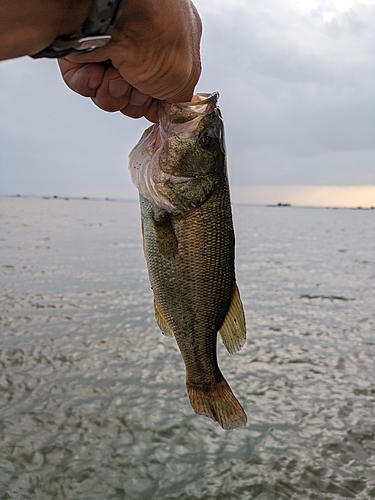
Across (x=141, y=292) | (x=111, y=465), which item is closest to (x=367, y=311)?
(x=141, y=292)

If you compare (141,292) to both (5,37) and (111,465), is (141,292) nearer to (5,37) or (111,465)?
(111,465)

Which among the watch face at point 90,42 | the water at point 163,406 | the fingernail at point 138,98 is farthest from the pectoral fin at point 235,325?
the water at point 163,406

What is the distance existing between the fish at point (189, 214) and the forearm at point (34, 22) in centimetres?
118

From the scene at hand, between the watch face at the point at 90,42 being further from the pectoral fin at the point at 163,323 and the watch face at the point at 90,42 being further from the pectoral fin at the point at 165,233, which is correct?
the pectoral fin at the point at 163,323

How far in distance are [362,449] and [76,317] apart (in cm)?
598

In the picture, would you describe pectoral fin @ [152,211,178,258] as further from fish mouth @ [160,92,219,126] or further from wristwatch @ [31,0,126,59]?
wristwatch @ [31,0,126,59]

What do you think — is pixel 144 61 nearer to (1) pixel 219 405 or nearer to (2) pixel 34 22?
(2) pixel 34 22

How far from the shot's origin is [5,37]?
1.21m

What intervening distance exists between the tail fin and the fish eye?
1583mm

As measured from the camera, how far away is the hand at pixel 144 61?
Result: 1543mm

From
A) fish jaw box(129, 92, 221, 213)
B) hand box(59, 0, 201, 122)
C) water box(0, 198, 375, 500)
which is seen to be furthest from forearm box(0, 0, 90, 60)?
water box(0, 198, 375, 500)

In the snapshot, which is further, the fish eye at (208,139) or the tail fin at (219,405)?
the tail fin at (219,405)

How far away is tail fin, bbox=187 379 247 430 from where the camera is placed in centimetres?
290

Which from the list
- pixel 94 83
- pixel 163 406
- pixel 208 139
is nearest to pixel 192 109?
pixel 208 139
